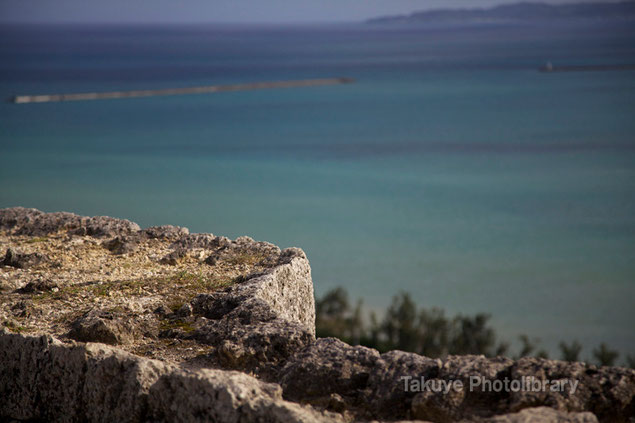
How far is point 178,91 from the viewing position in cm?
6769

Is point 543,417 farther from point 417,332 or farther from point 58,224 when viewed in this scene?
point 417,332

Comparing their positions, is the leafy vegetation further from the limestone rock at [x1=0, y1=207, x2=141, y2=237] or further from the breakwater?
the breakwater

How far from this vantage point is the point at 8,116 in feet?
167

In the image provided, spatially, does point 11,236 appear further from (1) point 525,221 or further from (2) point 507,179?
(2) point 507,179

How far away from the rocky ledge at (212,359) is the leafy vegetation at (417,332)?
1391 centimetres

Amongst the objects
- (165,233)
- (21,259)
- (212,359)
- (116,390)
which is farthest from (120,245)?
(116,390)

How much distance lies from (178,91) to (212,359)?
63.8m

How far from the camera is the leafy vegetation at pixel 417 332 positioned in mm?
22828

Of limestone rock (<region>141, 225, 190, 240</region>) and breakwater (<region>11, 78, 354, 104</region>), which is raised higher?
breakwater (<region>11, 78, 354, 104</region>)

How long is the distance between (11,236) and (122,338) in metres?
3.70

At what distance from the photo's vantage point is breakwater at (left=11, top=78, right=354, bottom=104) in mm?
57781

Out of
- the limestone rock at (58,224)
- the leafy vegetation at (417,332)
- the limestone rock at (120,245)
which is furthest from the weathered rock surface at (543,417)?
the leafy vegetation at (417,332)

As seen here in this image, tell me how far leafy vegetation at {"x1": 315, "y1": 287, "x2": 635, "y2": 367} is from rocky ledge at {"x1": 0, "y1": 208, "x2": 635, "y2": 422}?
13.9m

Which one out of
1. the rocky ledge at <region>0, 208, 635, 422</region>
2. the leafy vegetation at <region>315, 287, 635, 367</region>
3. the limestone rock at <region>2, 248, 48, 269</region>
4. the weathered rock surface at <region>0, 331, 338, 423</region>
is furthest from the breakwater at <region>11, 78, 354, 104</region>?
the weathered rock surface at <region>0, 331, 338, 423</region>
